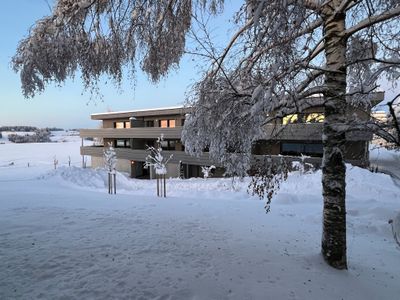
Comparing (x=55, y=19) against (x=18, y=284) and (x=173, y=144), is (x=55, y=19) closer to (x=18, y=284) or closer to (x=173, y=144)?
(x=18, y=284)

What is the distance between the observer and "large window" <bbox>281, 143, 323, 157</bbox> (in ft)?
71.9

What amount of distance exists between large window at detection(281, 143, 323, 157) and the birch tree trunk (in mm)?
17727

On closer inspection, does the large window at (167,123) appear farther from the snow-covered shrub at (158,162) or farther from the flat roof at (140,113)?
the snow-covered shrub at (158,162)

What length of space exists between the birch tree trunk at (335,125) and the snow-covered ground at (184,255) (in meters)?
0.90

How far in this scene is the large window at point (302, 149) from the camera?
21.9 meters

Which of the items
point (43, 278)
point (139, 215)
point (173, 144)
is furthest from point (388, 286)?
point (173, 144)

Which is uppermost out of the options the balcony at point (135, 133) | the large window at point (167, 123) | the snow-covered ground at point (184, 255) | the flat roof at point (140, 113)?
the flat roof at point (140, 113)

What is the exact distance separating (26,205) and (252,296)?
8.37 meters

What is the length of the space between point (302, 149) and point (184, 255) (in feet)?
64.1

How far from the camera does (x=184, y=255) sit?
209 inches

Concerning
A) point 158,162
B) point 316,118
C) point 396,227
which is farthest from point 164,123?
point 316,118

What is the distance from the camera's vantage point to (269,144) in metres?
5.86

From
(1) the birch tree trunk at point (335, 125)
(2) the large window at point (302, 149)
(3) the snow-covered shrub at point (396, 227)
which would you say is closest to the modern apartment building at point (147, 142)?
(2) the large window at point (302, 149)

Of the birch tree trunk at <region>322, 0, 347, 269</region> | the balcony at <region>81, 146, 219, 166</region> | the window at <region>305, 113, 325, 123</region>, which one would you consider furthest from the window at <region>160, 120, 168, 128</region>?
the birch tree trunk at <region>322, 0, 347, 269</region>
